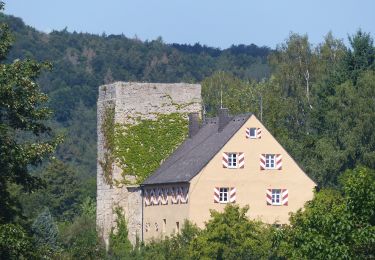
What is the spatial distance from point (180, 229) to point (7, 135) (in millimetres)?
34017

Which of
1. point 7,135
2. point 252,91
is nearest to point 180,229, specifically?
point 252,91

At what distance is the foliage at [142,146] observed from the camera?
8169 cm

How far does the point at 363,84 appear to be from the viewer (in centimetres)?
9031

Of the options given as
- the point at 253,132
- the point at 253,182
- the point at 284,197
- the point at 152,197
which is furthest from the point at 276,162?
the point at 152,197

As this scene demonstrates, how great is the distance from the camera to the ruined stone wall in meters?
81.8

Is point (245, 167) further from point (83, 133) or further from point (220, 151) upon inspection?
point (83, 133)

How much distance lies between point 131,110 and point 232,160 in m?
7.17

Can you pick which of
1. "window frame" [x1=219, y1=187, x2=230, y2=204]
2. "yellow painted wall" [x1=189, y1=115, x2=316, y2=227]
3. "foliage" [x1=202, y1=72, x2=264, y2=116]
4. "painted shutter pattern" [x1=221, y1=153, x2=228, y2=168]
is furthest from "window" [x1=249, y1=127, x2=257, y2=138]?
"foliage" [x1=202, y1=72, x2=264, y2=116]

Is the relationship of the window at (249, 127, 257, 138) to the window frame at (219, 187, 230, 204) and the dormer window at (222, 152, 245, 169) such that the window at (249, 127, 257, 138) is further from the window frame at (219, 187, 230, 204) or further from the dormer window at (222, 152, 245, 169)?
the window frame at (219, 187, 230, 204)

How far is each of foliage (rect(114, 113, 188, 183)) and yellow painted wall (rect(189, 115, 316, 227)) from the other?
5.49 meters

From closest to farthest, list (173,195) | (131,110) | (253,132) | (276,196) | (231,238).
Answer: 1. (231,238)
2. (253,132)
3. (276,196)
4. (173,195)
5. (131,110)

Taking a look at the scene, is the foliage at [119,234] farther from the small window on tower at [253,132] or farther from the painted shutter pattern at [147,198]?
the small window on tower at [253,132]

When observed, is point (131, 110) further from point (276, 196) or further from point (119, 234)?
point (276, 196)

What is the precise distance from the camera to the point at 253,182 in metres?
77.6
